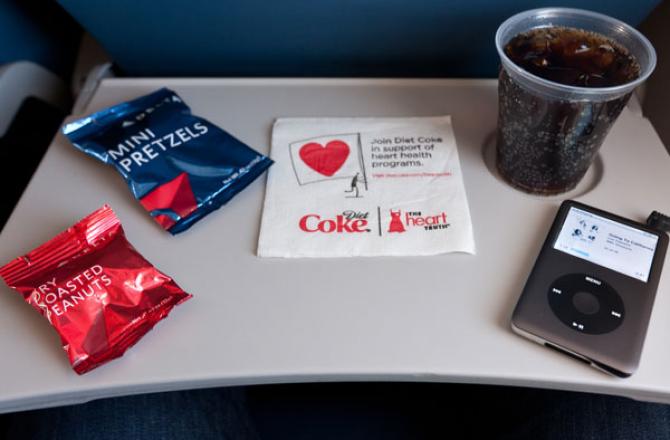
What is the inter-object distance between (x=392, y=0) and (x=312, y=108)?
176 millimetres

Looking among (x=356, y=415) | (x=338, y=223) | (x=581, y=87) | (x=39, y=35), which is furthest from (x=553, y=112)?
(x=39, y=35)

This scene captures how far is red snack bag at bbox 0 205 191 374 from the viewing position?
0.49 metres

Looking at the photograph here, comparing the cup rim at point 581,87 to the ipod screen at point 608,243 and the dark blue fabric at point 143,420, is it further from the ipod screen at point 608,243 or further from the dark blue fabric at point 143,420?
the dark blue fabric at point 143,420

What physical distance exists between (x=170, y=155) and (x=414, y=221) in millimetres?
307

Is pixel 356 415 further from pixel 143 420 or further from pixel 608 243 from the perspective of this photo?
pixel 608 243

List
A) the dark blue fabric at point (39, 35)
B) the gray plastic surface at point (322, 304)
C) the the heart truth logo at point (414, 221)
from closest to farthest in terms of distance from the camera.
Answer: the gray plastic surface at point (322, 304) → the the heart truth logo at point (414, 221) → the dark blue fabric at point (39, 35)

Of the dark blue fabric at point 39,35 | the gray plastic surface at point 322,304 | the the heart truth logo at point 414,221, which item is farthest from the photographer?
the dark blue fabric at point 39,35

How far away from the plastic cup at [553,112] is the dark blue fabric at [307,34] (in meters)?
0.10

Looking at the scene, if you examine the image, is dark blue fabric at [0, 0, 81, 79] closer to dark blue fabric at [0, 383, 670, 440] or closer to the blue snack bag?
the blue snack bag

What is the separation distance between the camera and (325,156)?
662 millimetres

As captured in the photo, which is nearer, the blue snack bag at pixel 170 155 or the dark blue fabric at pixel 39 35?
the blue snack bag at pixel 170 155

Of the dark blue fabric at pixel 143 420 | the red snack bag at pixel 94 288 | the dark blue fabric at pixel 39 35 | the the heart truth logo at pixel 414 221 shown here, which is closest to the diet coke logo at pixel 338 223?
the the heart truth logo at pixel 414 221

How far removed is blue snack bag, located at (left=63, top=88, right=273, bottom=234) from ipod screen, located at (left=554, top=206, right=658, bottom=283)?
36cm

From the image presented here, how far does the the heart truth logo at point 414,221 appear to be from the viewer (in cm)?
58
